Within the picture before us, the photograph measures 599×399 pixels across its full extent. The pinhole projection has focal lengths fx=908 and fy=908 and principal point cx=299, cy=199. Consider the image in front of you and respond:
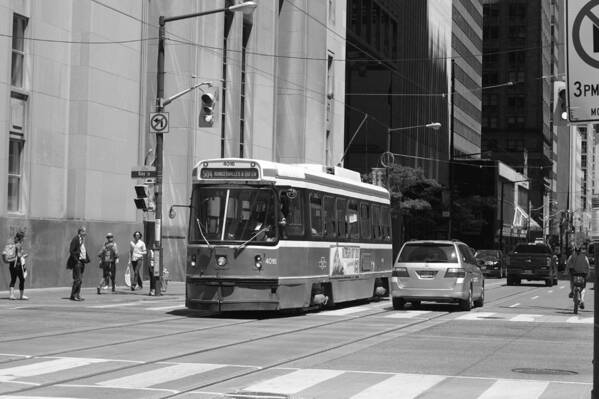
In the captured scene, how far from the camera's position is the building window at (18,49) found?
27.5 metres

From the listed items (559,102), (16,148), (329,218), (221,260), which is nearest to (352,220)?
(329,218)

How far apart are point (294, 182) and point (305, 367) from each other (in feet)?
27.8

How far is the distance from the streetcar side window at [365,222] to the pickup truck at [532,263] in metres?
19.4

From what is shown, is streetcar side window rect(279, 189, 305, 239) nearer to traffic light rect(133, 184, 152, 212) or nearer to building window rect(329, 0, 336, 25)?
traffic light rect(133, 184, 152, 212)

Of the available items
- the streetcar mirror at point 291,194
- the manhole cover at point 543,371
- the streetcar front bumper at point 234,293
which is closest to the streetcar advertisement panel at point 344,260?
the streetcar front bumper at point 234,293

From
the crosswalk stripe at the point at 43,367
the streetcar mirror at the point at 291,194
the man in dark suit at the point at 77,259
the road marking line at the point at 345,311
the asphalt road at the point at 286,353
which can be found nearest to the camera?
the asphalt road at the point at 286,353

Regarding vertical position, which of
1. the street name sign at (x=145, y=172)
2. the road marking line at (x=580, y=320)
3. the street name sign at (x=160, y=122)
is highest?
the street name sign at (x=160, y=122)

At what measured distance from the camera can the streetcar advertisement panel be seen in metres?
22.2

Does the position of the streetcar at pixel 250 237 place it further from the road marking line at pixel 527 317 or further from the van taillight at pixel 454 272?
the road marking line at pixel 527 317

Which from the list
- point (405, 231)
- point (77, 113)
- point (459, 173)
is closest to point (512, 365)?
point (77, 113)

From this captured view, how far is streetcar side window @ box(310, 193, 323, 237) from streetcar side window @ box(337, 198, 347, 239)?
1255mm

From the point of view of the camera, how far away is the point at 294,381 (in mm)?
10617

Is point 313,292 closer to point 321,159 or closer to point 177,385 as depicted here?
point 177,385

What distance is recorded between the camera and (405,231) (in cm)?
7125
